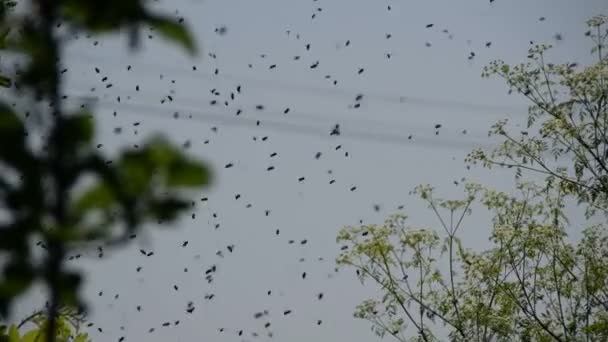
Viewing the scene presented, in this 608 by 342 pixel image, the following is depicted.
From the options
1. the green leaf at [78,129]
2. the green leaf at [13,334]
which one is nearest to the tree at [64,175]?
the green leaf at [78,129]

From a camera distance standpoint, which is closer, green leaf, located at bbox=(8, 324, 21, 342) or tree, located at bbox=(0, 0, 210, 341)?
tree, located at bbox=(0, 0, 210, 341)

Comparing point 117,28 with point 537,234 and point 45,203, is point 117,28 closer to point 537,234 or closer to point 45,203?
point 45,203

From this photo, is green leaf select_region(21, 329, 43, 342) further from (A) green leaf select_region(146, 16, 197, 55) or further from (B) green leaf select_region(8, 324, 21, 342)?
(A) green leaf select_region(146, 16, 197, 55)

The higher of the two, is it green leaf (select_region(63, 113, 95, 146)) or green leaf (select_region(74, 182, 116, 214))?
green leaf (select_region(63, 113, 95, 146))

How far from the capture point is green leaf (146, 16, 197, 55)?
0.51 metres

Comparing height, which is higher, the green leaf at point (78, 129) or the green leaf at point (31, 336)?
the green leaf at point (31, 336)

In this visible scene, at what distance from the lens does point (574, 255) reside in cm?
1036

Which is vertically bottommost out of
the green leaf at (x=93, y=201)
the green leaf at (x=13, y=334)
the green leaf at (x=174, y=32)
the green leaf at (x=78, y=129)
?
the green leaf at (x=93, y=201)

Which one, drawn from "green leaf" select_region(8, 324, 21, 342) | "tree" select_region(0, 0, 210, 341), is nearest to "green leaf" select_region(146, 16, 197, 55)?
"tree" select_region(0, 0, 210, 341)

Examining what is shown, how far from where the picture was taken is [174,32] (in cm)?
51

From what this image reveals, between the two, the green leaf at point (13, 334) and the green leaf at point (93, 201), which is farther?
the green leaf at point (13, 334)

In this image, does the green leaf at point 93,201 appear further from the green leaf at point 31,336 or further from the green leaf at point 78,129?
the green leaf at point 31,336

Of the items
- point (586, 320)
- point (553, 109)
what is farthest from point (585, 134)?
point (586, 320)

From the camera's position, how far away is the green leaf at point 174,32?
51cm
